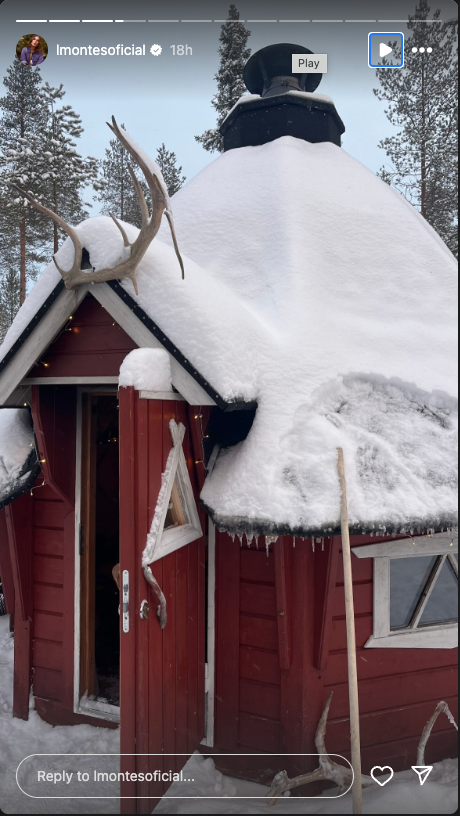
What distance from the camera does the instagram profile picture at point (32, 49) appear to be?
7.77ft

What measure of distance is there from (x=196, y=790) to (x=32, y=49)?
4229 mm

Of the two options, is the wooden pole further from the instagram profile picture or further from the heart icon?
the instagram profile picture

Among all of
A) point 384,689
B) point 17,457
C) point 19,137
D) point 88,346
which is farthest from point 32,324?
point 19,137

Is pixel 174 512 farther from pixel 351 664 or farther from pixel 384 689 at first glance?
pixel 384 689

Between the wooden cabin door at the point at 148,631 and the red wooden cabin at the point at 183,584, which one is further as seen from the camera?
the red wooden cabin at the point at 183,584

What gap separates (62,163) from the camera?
8.29m

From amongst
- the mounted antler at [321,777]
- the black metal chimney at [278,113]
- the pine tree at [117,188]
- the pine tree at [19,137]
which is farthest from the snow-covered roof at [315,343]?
the pine tree at [117,188]

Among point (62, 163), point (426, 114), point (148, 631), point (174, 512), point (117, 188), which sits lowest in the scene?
point (148, 631)

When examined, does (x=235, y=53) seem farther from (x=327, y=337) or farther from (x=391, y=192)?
(x=391, y=192)

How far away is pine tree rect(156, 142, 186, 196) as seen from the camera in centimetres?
1262

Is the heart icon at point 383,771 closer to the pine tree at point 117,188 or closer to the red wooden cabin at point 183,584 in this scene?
the red wooden cabin at point 183,584

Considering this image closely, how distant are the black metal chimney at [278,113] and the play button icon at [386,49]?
267 cm

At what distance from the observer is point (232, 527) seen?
2.59 m

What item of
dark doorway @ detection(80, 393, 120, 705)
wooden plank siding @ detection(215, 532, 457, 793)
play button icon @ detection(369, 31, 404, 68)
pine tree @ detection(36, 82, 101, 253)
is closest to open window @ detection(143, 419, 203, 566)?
wooden plank siding @ detection(215, 532, 457, 793)
